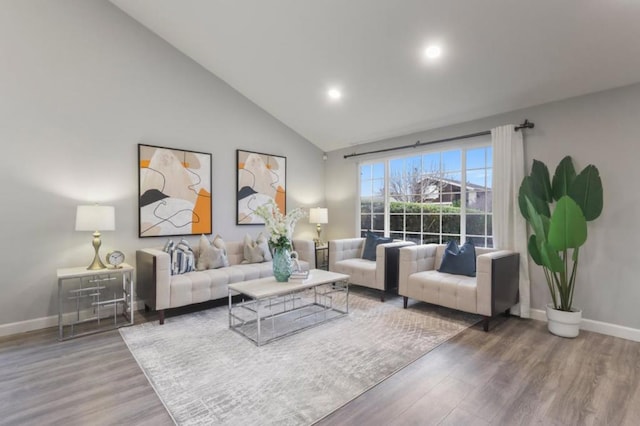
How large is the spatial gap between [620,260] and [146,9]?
5835mm

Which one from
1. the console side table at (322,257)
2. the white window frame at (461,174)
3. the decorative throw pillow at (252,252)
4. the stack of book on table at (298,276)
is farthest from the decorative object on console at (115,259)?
the white window frame at (461,174)

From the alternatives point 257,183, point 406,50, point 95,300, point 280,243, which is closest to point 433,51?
point 406,50

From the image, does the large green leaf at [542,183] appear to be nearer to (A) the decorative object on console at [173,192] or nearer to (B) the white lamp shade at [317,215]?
(B) the white lamp shade at [317,215]

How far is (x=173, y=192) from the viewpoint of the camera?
425 centimetres

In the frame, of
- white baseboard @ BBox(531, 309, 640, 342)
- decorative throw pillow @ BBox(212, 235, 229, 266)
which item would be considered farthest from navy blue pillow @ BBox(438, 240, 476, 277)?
decorative throw pillow @ BBox(212, 235, 229, 266)

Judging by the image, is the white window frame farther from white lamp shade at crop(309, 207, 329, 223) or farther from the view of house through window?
white lamp shade at crop(309, 207, 329, 223)

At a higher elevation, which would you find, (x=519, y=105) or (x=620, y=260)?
(x=519, y=105)

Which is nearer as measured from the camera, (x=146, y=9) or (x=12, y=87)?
(x=12, y=87)

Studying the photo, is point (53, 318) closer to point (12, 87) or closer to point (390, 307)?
point (12, 87)

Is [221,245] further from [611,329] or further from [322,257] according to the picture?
[611,329]

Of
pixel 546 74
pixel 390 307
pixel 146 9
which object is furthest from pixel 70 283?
pixel 546 74

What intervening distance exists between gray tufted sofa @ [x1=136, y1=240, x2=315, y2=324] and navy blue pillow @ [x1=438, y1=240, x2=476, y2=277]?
2.31m

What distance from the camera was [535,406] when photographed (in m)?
2.00

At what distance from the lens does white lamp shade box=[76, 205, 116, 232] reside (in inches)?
128
